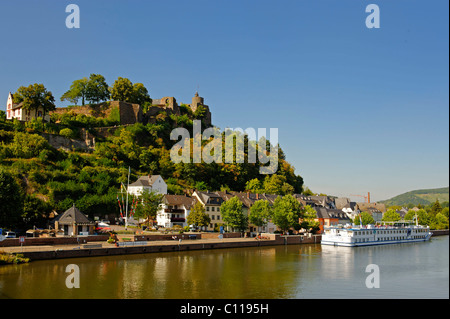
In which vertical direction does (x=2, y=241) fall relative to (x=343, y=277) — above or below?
above

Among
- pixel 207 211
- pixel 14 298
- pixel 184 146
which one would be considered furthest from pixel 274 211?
pixel 14 298

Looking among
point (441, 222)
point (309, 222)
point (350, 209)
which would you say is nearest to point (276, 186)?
point (309, 222)

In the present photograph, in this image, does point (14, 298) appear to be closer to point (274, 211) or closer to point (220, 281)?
point (220, 281)

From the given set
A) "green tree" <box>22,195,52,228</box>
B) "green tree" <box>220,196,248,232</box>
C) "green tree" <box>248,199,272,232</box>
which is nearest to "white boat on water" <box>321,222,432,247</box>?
"green tree" <box>248,199,272,232</box>

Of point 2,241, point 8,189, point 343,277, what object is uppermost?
point 8,189

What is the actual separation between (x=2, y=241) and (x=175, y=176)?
146 ft

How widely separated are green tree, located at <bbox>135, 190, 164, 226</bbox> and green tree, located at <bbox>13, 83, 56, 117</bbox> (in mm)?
25303

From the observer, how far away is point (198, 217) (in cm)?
6412

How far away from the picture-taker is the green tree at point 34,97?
6956 cm

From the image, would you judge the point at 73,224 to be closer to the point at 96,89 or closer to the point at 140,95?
the point at 96,89

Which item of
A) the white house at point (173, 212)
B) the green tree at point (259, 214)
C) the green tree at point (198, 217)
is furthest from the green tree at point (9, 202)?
the green tree at point (259, 214)

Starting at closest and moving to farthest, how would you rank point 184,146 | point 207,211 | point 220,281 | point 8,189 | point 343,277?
point 220,281, point 343,277, point 8,189, point 207,211, point 184,146

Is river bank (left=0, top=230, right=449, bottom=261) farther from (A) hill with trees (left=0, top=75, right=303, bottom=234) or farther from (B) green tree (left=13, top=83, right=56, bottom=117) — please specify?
(B) green tree (left=13, top=83, right=56, bottom=117)

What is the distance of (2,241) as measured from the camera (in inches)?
1574
